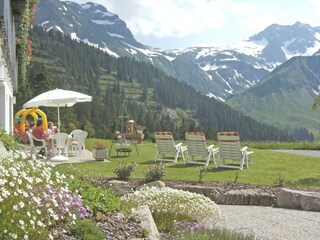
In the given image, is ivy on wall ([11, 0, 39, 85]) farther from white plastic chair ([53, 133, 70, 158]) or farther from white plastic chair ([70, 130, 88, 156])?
white plastic chair ([53, 133, 70, 158])

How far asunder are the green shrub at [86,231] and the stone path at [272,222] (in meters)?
2.77

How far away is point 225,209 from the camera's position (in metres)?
10.0

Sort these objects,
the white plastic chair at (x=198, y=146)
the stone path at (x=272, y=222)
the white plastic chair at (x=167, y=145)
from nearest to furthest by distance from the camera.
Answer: the stone path at (x=272, y=222) < the white plastic chair at (x=198, y=146) < the white plastic chair at (x=167, y=145)

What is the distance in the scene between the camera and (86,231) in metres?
5.16

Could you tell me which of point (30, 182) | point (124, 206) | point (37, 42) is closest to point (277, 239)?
point (124, 206)

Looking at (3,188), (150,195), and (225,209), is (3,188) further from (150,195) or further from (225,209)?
(225,209)

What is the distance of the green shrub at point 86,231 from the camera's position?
509 centimetres

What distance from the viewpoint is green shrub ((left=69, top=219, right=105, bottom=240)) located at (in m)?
5.09

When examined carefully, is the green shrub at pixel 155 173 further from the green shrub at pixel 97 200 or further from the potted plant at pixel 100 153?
the potted plant at pixel 100 153

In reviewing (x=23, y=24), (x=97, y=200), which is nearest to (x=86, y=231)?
(x=97, y=200)

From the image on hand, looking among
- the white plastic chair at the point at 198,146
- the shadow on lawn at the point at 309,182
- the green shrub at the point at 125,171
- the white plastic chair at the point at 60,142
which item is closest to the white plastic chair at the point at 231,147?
the white plastic chair at the point at 198,146

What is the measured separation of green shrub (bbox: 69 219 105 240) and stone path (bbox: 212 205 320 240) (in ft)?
9.10

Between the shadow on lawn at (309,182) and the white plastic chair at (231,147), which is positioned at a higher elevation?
the white plastic chair at (231,147)

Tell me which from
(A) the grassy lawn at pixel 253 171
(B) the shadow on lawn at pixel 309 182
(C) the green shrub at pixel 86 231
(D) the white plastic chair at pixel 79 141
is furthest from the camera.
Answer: (D) the white plastic chair at pixel 79 141
